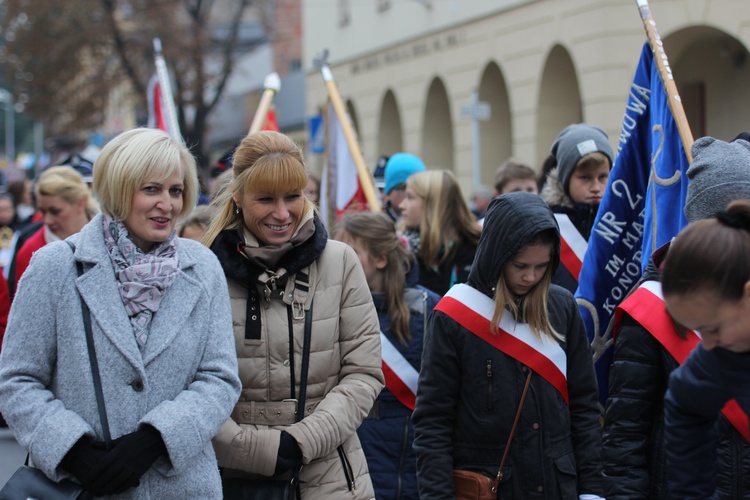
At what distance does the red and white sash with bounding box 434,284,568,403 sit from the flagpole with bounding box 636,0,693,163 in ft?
3.38

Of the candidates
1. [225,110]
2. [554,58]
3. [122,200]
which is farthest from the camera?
[225,110]

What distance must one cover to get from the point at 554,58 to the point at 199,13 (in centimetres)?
1511

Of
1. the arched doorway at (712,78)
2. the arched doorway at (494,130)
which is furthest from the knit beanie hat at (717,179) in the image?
the arched doorway at (494,130)

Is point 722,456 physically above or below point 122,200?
below

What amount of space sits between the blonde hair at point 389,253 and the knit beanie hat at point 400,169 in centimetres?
289

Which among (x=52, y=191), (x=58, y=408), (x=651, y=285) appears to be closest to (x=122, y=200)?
(x=58, y=408)

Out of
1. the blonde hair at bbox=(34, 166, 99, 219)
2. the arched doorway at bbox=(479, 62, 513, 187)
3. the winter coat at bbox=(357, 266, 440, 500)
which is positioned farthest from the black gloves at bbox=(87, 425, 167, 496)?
the arched doorway at bbox=(479, 62, 513, 187)

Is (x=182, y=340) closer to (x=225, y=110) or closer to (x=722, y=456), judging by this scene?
(x=722, y=456)

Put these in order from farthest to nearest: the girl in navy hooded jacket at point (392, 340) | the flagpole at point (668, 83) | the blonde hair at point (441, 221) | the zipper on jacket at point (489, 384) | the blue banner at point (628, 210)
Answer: the blonde hair at point (441, 221) < the girl in navy hooded jacket at point (392, 340) < the blue banner at point (628, 210) < the flagpole at point (668, 83) < the zipper on jacket at point (489, 384)

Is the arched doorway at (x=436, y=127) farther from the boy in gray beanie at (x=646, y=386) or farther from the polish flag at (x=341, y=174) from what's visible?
the boy in gray beanie at (x=646, y=386)

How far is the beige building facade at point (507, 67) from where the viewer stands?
631 inches

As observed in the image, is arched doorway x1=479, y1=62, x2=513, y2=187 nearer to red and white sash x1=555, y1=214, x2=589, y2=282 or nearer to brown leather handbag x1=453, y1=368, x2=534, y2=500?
red and white sash x1=555, y1=214, x2=589, y2=282

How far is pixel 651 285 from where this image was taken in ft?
11.5

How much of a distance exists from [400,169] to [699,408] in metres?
5.71
